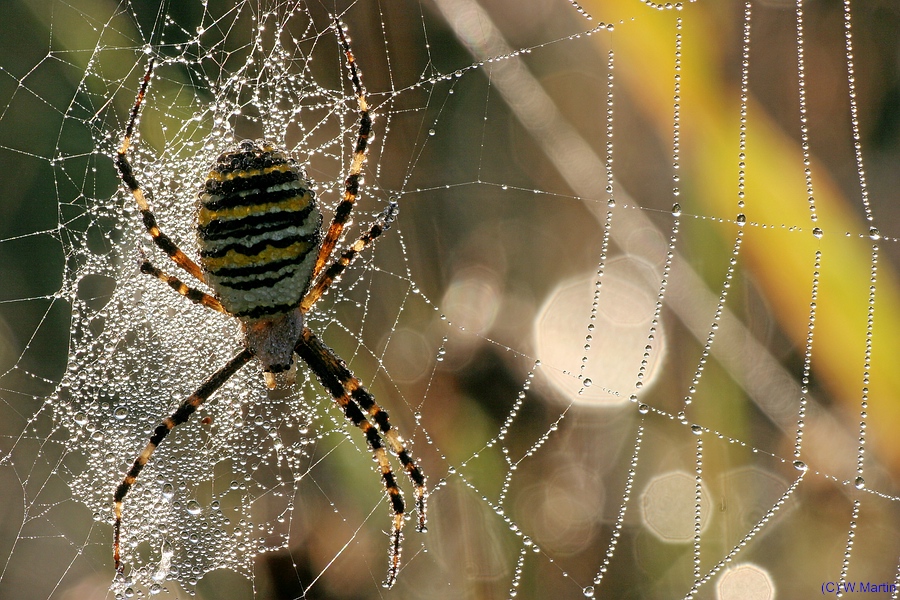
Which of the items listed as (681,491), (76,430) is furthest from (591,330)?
(76,430)

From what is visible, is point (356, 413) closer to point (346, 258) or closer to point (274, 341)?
point (274, 341)

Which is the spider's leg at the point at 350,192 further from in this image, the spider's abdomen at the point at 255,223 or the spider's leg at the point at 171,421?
the spider's leg at the point at 171,421

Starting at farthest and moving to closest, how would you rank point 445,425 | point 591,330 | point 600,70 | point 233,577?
point 591,330 < point 600,70 < point 445,425 < point 233,577

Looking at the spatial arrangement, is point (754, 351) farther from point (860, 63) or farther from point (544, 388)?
point (860, 63)

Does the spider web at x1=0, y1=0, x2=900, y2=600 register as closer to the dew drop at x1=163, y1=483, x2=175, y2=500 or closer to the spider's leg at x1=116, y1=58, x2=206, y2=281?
the dew drop at x1=163, y1=483, x2=175, y2=500

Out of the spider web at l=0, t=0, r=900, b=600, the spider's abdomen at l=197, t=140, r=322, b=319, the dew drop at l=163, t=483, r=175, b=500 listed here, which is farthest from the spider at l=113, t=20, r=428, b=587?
the dew drop at l=163, t=483, r=175, b=500

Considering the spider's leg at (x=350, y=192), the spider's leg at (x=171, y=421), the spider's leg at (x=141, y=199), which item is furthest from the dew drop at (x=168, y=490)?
the spider's leg at (x=350, y=192)

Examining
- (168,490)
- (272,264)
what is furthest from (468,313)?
(168,490)
